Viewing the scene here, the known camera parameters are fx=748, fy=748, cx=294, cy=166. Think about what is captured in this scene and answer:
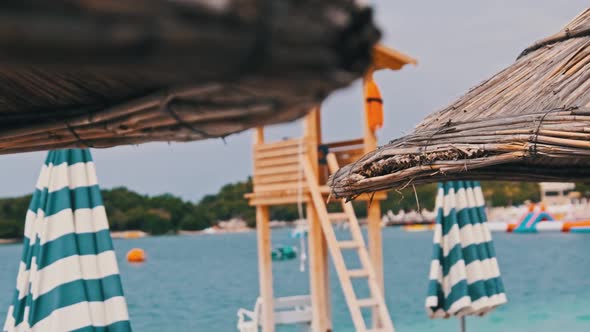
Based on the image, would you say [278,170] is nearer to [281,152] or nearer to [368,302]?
[281,152]

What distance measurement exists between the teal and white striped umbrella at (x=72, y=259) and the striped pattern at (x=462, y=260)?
321cm

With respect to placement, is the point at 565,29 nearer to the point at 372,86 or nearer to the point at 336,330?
the point at 372,86

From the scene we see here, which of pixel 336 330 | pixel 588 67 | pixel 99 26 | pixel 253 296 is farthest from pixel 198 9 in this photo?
pixel 253 296

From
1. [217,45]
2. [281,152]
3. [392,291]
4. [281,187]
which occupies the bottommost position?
[392,291]

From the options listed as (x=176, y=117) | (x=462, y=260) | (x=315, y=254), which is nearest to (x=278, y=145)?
(x=315, y=254)

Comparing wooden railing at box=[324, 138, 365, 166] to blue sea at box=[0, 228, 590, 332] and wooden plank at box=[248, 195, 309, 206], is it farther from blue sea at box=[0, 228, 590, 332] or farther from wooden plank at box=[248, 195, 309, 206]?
blue sea at box=[0, 228, 590, 332]

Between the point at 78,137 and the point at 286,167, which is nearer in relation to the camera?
the point at 78,137

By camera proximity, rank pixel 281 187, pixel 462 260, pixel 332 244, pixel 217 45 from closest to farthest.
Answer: pixel 217 45, pixel 462 260, pixel 332 244, pixel 281 187

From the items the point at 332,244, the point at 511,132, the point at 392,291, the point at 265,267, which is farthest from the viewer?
the point at 392,291

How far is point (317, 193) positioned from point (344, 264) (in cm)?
79

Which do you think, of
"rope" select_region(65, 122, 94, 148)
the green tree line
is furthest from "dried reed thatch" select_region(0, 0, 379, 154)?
the green tree line

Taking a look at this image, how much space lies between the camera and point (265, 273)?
8.36 m

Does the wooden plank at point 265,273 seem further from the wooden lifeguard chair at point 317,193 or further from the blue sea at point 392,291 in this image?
the blue sea at point 392,291

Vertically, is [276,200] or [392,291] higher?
[276,200]
